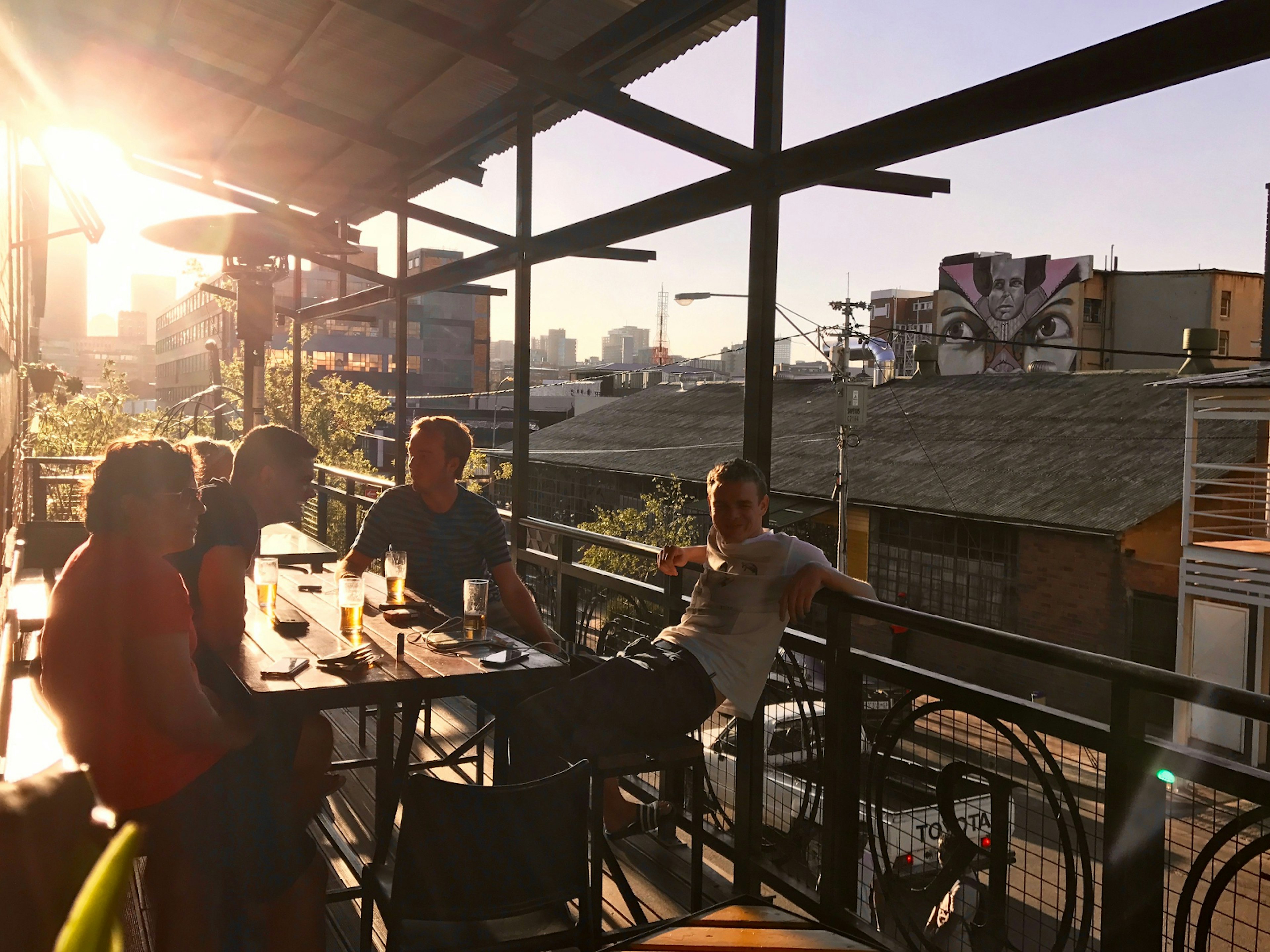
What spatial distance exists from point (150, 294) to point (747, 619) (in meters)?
185

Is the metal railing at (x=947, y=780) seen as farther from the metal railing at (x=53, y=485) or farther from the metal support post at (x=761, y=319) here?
the metal railing at (x=53, y=485)

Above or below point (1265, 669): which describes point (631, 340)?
above

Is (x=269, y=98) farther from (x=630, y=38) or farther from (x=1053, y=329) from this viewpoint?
(x=1053, y=329)

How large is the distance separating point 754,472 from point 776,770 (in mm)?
1375

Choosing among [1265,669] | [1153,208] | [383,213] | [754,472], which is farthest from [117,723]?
[1153,208]

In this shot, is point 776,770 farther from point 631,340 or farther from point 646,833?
point 631,340

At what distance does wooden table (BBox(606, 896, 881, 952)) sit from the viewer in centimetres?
178

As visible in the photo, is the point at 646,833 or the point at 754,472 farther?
the point at 646,833

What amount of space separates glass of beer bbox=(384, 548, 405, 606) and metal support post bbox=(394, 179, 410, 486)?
3.40 metres

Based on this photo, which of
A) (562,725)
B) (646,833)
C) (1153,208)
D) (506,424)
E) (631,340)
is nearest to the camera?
(562,725)

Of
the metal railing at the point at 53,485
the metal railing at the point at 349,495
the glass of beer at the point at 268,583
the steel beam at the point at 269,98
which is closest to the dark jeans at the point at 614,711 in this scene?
the glass of beer at the point at 268,583

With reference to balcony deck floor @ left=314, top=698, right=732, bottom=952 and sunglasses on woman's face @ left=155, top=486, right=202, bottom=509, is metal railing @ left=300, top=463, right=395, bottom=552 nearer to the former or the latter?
balcony deck floor @ left=314, top=698, right=732, bottom=952

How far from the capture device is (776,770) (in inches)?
152

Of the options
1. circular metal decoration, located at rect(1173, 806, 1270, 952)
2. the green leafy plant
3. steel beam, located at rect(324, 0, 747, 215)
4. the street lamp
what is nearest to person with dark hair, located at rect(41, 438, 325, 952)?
the green leafy plant
